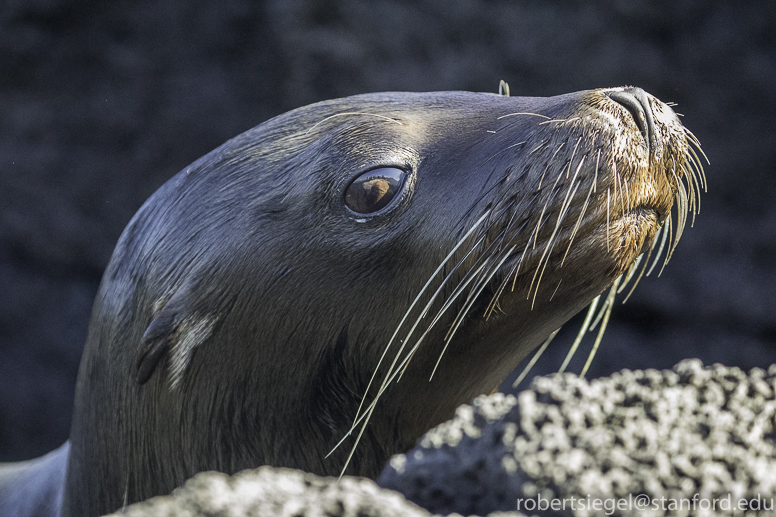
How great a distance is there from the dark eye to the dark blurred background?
3219mm

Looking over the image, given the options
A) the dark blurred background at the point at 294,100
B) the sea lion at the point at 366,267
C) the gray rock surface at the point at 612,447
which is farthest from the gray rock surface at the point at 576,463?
the dark blurred background at the point at 294,100

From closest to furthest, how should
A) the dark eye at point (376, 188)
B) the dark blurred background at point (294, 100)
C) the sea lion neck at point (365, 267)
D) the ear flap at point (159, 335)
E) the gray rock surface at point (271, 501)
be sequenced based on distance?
1. the gray rock surface at point (271, 501)
2. the sea lion neck at point (365, 267)
3. the dark eye at point (376, 188)
4. the ear flap at point (159, 335)
5. the dark blurred background at point (294, 100)

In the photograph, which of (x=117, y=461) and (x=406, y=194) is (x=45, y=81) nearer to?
(x=117, y=461)

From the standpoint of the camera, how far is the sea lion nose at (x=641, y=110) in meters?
1.71

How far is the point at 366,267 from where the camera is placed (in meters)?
1.83

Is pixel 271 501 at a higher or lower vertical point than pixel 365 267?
lower

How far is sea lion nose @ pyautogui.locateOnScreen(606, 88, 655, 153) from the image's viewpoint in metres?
1.71

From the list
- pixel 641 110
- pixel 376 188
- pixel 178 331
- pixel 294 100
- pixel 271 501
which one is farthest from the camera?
pixel 294 100

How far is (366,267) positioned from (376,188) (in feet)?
0.62

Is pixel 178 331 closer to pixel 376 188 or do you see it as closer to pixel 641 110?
pixel 376 188

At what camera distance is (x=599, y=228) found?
5.43 feet

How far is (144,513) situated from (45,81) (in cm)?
496

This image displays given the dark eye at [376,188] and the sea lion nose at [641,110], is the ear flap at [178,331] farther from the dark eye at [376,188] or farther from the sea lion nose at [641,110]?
the sea lion nose at [641,110]

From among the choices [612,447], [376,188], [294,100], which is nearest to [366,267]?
[376,188]
